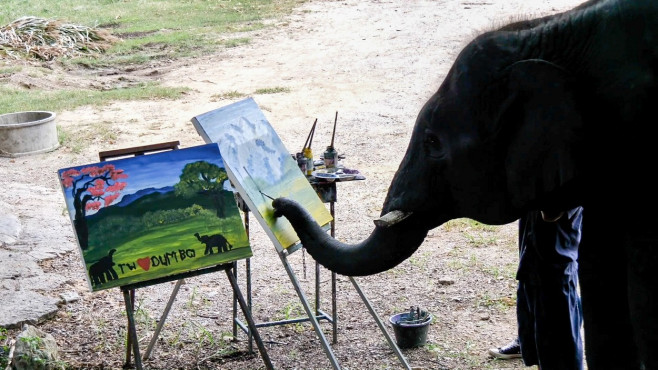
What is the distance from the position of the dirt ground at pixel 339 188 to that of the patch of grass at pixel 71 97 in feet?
0.92

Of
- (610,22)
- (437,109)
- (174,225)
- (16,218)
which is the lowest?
(16,218)

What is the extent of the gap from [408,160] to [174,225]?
6.26 feet

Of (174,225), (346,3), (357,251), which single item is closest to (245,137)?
(174,225)

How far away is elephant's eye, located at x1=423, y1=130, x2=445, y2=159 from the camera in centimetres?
314

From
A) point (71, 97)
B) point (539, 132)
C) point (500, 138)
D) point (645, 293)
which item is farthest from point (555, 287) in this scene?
point (71, 97)

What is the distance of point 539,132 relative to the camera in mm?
2846

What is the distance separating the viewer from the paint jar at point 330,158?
552 cm

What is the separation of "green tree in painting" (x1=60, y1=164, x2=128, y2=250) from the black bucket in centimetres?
186

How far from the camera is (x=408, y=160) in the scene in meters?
3.24

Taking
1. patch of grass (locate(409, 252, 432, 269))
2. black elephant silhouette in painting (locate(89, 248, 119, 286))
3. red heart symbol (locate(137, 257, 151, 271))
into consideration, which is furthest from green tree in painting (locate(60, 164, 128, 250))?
patch of grass (locate(409, 252, 432, 269))

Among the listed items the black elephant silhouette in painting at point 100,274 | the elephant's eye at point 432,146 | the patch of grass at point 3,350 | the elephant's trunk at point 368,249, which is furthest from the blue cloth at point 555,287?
the patch of grass at point 3,350

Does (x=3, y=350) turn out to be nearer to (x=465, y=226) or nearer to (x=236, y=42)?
(x=465, y=226)

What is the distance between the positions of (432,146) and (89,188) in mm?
2170

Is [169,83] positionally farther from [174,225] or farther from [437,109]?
[437,109]
